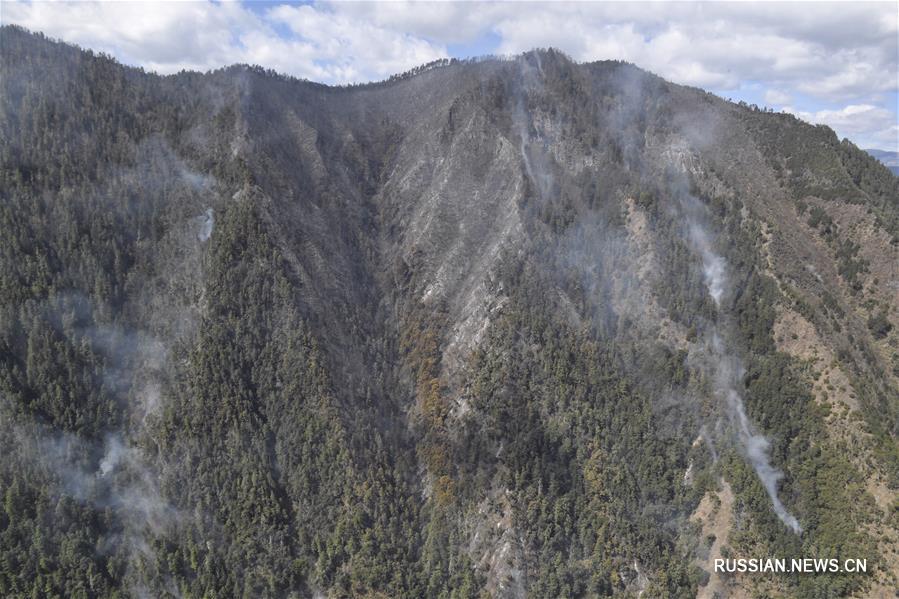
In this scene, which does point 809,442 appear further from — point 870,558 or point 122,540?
point 122,540

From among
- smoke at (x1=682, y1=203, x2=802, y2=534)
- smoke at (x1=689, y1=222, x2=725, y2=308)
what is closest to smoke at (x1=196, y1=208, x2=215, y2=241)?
smoke at (x1=682, y1=203, x2=802, y2=534)

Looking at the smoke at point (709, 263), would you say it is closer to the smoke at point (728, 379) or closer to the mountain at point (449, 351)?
the smoke at point (728, 379)

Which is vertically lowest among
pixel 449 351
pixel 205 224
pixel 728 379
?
pixel 449 351

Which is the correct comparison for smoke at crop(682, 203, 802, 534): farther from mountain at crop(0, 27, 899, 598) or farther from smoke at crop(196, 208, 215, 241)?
smoke at crop(196, 208, 215, 241)

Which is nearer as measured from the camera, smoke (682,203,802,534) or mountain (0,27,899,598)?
smoke (682,203,802,534)

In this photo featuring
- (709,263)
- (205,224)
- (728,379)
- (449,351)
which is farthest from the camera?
(205,224)

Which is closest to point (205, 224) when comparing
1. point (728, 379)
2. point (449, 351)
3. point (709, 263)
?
point (449, 351)

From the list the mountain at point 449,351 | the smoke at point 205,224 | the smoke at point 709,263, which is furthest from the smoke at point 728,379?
the smoke at point 205,224

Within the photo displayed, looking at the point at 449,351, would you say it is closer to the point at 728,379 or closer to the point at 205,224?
the point at 728,379
